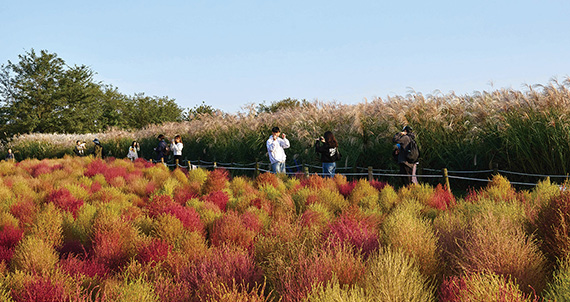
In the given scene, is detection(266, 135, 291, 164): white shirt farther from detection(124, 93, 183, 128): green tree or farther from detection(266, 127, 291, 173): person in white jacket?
detection(124, 93, 183, 128): green tree

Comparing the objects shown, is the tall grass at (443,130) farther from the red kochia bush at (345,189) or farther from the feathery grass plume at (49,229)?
the feathery grass plume at (49,229)

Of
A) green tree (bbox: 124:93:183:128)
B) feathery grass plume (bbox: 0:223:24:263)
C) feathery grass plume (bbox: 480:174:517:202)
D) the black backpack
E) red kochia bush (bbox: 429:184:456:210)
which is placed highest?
green tree (bbox: 124:93:183:128)

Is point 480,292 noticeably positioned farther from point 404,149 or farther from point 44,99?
point 44,99

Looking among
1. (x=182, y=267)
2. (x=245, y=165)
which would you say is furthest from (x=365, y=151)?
(x=182, y=267)

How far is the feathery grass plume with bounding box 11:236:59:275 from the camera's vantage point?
273 centimetres

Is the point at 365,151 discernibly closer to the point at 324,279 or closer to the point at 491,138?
the point at 491,138

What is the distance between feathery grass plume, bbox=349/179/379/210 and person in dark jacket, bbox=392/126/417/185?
12.8 ft

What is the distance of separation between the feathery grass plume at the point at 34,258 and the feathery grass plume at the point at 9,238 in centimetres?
43

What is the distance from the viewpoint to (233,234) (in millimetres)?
3344

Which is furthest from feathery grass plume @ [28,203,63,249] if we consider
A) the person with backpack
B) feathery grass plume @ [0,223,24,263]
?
the person with backpack

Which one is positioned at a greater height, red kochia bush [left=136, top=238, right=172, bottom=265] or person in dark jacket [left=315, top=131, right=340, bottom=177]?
person in dark jacket [left=315, top=131, right=340, bottom=177]

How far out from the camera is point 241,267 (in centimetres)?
243

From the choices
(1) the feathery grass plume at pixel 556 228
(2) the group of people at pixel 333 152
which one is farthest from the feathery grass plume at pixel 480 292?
(2) the group of people at pixel 333 152

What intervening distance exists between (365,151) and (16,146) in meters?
36.0
